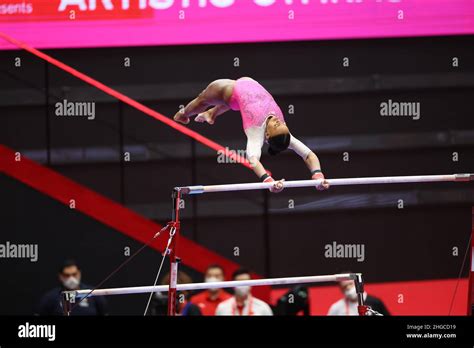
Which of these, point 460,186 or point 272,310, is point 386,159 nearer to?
point 460,186

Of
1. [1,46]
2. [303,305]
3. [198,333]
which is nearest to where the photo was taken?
[198,333]

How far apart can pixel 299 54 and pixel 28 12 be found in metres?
1.96

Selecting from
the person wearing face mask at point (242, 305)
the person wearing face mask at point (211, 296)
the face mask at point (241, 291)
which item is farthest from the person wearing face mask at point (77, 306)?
the face mask at point (241, 291)

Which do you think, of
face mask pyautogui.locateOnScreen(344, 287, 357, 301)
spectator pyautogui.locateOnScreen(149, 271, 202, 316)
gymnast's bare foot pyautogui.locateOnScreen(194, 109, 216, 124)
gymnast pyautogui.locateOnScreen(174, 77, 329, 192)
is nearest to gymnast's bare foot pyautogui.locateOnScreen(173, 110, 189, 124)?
gymnast's bare foot pyautogui.locateOnScreen(194, 109, 216, 124)

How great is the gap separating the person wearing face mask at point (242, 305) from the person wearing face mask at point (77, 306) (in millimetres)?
829

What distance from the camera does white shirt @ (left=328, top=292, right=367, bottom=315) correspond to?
7.03 m

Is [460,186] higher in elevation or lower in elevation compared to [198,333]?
higher

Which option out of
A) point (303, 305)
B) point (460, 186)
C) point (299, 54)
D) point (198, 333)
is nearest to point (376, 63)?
point (299, 54)

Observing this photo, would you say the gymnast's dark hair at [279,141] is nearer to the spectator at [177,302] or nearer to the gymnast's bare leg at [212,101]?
the gymnast's bare leg at [212,101]

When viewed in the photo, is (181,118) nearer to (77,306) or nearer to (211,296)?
(211,296)

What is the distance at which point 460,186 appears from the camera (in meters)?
7.59

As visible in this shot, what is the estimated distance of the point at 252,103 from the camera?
6059 millimetres

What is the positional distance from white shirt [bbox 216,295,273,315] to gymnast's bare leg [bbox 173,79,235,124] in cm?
133

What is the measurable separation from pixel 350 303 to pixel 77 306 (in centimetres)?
187
